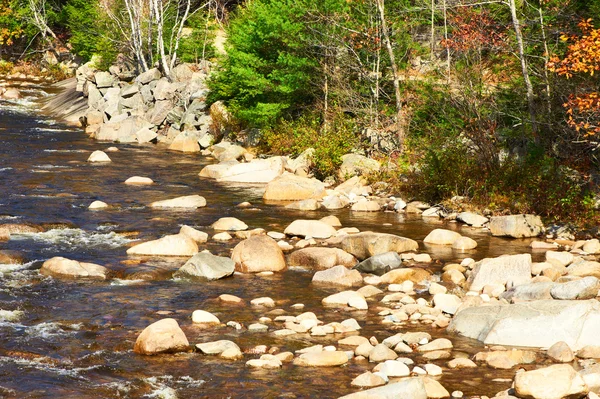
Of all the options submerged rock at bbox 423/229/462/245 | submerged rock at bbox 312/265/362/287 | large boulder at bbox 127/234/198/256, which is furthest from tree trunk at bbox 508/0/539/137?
large boulder at bbox 127/234/198/256

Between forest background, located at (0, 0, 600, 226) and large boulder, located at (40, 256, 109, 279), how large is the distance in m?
9.43

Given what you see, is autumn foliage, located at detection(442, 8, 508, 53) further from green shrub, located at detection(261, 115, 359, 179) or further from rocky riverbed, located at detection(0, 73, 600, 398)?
green shrub, located at detection(261, 115, 359, 179)

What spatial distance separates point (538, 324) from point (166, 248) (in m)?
7.56

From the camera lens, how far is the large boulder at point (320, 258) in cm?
1538

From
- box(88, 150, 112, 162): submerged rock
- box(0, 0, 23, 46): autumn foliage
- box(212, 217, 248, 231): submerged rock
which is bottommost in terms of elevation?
box(212, 217, 248, 231): submerged rock

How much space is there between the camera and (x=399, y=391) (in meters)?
8.89

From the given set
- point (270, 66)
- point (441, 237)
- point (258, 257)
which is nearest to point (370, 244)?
point (441, 237)

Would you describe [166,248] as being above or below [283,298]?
above

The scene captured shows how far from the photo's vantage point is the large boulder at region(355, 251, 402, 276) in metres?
15.0

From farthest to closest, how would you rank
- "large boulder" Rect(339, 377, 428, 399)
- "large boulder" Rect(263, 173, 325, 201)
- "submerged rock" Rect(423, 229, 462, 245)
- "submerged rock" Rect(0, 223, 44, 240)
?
"large boulder" Rect(263, 173, 325, 201), "submerged rock" Rect(423, 229, 462, 245), "submerged rock" Rect(0, 223, 44, 240), "large boulder" Rect(339, 377, 428, 399)

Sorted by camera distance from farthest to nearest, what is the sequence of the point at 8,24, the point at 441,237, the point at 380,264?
the point at 8,24 < the point at 441,237 < the point at 380,264

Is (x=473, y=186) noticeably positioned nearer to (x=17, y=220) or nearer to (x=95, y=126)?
(x=17, y=220)

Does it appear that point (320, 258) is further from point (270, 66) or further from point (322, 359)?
point (270, 66)

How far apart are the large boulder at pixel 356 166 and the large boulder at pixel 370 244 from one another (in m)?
7.81
